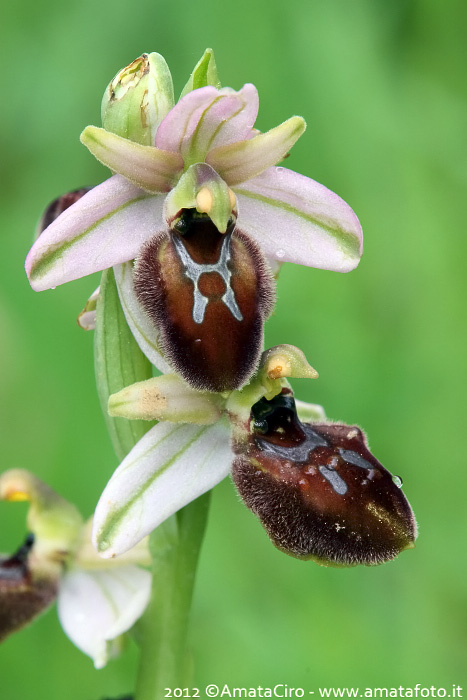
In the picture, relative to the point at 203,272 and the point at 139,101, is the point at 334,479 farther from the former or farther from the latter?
the point at 139,101

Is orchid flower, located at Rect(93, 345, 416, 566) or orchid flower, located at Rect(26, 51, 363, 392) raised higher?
orchid flower, located at Rect(26, 51, 363, 392)


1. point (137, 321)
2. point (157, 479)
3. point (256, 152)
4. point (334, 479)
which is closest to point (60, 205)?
point (137, 321)

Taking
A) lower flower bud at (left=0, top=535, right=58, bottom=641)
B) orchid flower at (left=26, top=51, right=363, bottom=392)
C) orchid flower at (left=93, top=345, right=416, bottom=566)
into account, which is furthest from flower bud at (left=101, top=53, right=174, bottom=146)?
lower flower bud at (left=0, top=535, right=58, bottom=641)

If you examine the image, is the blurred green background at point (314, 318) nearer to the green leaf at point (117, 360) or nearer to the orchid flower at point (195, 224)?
the green leaf at point (117, 360)

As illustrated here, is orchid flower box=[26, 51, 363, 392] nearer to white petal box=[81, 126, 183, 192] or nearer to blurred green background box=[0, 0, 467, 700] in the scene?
white petal box=[81, 126, 183, 192]

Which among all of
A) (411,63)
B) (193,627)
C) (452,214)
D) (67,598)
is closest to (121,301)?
(67,598)

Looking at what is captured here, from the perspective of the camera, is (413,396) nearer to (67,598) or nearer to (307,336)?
(307,336)
